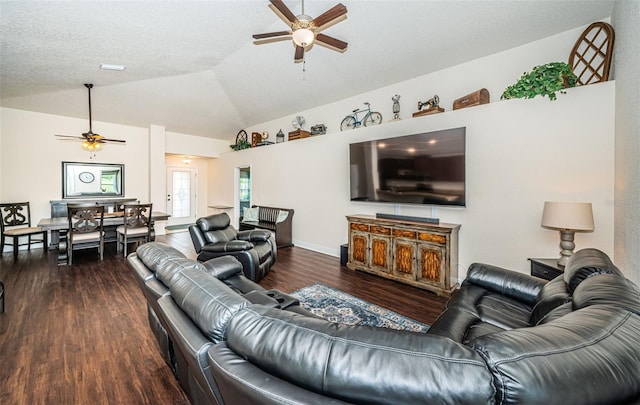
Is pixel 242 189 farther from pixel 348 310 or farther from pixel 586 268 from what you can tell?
pixel 586 268

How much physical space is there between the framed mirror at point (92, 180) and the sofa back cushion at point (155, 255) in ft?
20.2

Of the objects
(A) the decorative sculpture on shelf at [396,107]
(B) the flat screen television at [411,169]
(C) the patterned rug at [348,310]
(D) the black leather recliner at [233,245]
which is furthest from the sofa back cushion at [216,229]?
(A) the decorative sculpture on shelf at [396,107]

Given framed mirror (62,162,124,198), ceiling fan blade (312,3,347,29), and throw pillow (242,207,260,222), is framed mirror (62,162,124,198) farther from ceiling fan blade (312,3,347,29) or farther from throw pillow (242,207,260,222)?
ceiling fan blade (312,3,347,29)

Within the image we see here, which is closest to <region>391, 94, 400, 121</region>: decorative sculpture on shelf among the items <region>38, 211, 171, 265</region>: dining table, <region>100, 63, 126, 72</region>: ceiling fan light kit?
<region>100, 63, 126, 72</region>: ceiling fan light kit

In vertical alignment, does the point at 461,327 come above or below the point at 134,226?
below

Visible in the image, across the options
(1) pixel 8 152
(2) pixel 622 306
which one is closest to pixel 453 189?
(2) pixel 622 306

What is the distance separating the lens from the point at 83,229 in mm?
4645

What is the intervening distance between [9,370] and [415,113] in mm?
5172

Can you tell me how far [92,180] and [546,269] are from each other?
29.6 feet

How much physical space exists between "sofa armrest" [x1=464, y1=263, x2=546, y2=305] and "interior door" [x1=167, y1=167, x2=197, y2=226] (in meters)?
9.56

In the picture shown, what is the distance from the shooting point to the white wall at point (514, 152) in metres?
2.73

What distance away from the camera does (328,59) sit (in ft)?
14.6

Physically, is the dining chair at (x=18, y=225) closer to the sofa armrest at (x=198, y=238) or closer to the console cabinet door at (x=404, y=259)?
the sofa armrest at (x=198, y=238)

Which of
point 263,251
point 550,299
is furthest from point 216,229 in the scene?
point 550,299
